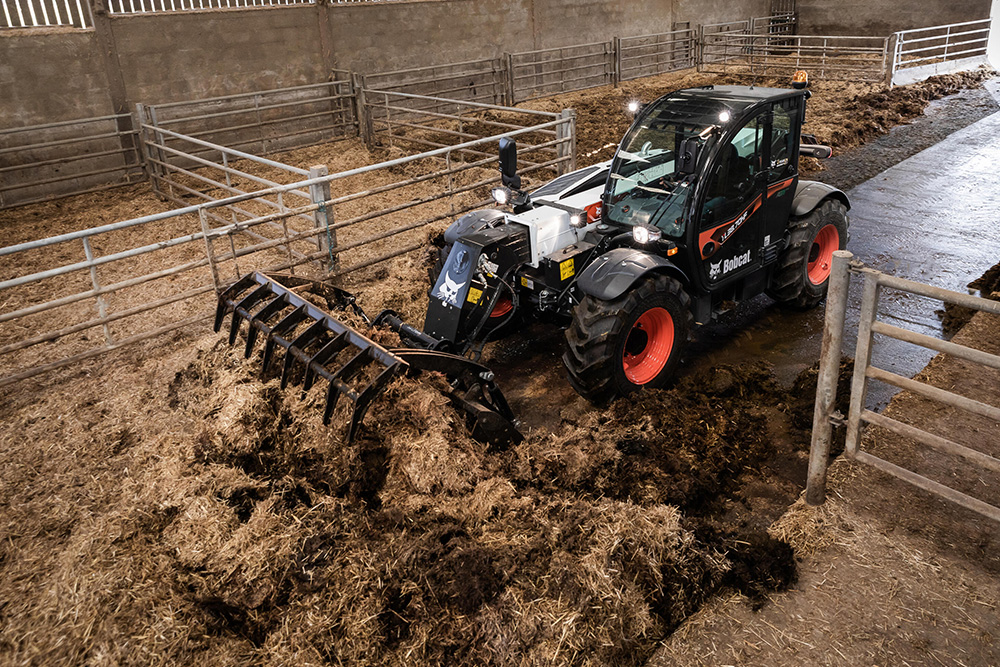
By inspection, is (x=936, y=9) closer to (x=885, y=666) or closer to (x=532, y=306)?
(x=532, y=306)

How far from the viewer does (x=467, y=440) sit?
4.15 meters

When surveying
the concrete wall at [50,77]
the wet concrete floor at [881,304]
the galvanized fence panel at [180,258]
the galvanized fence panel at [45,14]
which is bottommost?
the wet concrete floor at [881,304]

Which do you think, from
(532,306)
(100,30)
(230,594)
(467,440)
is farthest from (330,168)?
(230,594)

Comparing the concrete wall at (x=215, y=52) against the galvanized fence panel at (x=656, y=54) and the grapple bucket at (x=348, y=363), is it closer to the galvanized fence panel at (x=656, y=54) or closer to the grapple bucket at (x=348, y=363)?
the grapple bucket at (x=348, y=363)

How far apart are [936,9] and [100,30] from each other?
21.4 m

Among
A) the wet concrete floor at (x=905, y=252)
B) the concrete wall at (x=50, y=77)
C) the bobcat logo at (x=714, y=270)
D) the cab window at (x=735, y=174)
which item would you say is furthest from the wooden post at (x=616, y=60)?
the bobcat logo at (x=714, y=270)

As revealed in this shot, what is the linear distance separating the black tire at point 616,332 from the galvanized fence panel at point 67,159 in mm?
8281

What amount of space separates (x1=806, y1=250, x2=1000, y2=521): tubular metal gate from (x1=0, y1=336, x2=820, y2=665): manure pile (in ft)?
2.03

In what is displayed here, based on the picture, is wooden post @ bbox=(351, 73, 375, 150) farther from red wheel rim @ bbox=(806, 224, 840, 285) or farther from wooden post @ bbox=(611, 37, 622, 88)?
red wheel rim @ bbox=(806, 224, 840, 285)

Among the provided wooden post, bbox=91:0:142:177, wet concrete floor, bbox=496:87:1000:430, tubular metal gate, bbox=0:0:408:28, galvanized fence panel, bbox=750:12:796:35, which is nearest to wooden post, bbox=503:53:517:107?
tubular metal gate, bbox=0:0:408:28

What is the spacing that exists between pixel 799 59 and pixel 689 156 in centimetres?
1721

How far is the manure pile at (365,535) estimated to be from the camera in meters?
3.07

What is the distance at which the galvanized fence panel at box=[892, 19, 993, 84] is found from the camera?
1619 centimetres

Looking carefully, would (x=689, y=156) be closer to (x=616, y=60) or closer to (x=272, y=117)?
(x=272, y=117)
